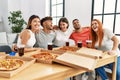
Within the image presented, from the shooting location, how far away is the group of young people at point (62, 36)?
228cm

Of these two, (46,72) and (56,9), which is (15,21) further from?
(46,72)

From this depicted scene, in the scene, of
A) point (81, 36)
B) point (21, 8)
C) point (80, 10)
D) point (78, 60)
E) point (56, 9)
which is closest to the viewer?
point (78, 60)

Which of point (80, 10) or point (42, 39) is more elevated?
point (80, 10)

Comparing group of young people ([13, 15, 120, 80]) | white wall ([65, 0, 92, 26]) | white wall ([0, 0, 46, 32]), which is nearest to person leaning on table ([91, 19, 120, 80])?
group of young people ([13, 15, 120, 80])

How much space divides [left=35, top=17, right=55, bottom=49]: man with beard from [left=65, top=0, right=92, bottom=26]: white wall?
5.39 feet

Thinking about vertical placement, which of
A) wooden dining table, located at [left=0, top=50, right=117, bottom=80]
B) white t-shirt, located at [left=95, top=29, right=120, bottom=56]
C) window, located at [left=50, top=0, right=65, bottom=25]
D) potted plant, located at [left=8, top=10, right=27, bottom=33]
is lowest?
wooden dining table, located at [left=0, top=50, right=117, bottom=80]

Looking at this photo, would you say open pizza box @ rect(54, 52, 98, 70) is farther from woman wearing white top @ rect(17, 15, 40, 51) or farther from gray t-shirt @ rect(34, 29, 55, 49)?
gray t-shirt @ rect(34, 29, 55, 49)

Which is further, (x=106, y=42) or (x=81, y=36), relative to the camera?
(x=81, y=36)

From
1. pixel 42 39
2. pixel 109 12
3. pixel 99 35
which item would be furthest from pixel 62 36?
pixel 109 12

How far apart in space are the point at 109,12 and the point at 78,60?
256 centimetres

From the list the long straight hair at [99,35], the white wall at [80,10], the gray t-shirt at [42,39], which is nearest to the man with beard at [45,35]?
the gray t-shirt at [42,39]

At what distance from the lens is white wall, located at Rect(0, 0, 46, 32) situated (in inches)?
235

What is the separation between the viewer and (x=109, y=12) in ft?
12.5

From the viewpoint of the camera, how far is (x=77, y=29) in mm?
3016
